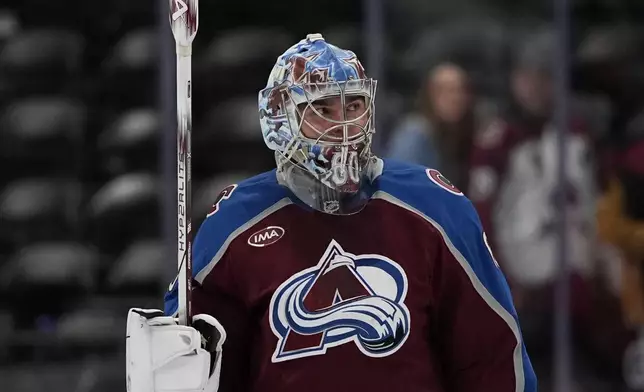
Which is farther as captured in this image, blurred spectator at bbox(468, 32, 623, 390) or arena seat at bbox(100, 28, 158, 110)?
blurred spectator at bbox(468, 32, 623, 390)

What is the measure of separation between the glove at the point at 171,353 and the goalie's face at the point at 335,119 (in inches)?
12.5

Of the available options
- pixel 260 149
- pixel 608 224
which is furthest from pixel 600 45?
pixel 260 149

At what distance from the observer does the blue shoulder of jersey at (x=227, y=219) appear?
2094 millimetres

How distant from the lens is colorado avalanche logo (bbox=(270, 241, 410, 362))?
80.1 inches

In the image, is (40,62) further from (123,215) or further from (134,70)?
(123,215)

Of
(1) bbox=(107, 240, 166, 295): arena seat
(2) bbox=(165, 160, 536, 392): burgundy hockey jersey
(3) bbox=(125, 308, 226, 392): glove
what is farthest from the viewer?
(1) bbox=(107, 240, 166, 295): arena seat

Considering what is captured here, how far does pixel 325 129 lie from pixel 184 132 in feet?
0.70

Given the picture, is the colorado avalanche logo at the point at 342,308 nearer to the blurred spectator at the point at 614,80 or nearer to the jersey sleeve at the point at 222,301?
the jersey sleeve at the point at 222,301

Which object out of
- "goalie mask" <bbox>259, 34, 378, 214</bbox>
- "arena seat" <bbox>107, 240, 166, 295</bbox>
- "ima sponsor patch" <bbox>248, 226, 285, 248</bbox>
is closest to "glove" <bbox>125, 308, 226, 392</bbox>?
"ima sponsor patch" <bbox>248, 226, 285, 248</bbox>

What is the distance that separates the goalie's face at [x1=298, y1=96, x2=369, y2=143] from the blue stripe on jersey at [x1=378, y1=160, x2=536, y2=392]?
0.29 ft

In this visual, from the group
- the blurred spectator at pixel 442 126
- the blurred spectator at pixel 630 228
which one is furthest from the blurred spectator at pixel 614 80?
the blurred spectator at pixel 442 126

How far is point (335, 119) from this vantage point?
A: 2086 mm

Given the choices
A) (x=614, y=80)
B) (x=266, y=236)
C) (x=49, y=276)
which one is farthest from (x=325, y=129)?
(x=614, y=80)

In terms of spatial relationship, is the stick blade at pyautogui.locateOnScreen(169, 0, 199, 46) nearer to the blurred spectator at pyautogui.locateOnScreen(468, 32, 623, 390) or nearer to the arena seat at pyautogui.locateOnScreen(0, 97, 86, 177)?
the arena seat at pyautogui.locateOnScreen(0, 97, 86, 177)
